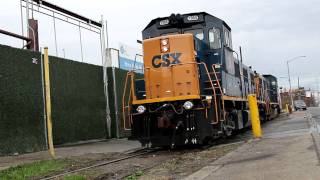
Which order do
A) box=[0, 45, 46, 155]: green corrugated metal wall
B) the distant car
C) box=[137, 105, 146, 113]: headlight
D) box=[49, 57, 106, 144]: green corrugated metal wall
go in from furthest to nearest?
1. the distant car
2. box=[49, 57, 106, 144]: green corrugated metal wall
3. box=[0, 45, 46, 155]: green corrugated metal wall
4. box=[137, 105, 146, 113]: headlight

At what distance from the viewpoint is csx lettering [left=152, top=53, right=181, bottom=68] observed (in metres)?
13.7

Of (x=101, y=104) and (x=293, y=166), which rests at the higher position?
(x=101, y=104)

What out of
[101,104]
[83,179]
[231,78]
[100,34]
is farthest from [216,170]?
[100,34]

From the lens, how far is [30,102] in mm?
15719

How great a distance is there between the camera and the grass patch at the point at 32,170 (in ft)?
31.4

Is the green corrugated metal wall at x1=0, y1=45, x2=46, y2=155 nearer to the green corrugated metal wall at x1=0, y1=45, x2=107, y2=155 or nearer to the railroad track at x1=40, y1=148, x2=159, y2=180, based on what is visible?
the green corrugated metal wall at x1=0, y1=45, x2=107, y2=155

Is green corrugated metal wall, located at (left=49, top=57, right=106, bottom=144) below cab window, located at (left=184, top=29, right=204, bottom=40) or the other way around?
below

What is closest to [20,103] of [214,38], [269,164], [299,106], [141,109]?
[141,109]

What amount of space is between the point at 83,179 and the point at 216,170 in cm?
248

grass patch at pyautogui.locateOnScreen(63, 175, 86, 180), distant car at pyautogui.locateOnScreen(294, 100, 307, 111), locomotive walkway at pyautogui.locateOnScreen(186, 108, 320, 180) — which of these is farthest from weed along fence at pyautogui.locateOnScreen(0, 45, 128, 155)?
distant car at pyautogui.locateOnScreen(294, 100, 307, 111)

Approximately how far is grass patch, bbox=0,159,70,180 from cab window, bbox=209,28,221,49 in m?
6.35

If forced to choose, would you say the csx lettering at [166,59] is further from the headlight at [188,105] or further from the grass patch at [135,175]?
the grass patch at [135,175]

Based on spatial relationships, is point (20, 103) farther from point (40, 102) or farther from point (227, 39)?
point (227, 39)

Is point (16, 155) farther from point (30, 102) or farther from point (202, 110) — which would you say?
point (202, 110)
